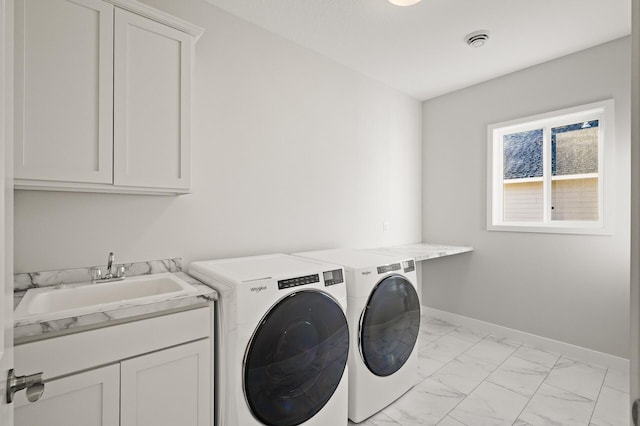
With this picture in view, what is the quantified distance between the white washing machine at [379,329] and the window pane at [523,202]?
5.41ft

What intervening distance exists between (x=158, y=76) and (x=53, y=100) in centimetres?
47

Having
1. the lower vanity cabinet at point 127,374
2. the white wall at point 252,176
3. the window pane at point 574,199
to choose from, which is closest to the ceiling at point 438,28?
the white wall at point 252,176

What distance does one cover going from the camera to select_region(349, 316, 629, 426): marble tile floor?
1945 millimetres

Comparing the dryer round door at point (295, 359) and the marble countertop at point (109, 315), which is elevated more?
the marble countertop at point (109, 315)

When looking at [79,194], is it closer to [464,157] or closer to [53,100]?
[53,100]

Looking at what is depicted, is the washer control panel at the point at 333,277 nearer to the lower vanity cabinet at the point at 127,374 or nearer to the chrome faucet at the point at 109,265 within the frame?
the lower vanity cabinet at the point at 127,374

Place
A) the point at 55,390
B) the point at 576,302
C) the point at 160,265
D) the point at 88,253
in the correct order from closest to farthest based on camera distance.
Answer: the point at 55,390
the point at 88,253
the point at 160,265
the point at 576,302

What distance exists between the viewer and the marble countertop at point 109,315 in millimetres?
1099

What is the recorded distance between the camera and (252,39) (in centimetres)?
231

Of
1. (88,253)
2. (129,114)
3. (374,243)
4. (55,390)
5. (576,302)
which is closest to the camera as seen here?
(55,390)

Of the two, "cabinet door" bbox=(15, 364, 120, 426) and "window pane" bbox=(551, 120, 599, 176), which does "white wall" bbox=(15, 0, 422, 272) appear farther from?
"window pane" bbox=(551, 120, 599, 176)

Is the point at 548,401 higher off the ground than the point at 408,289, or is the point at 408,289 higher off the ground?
the point at 408,289

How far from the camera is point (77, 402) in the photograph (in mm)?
1181

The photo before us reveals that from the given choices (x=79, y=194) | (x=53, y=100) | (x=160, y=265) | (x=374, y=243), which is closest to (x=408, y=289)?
(x=374, y=243)
